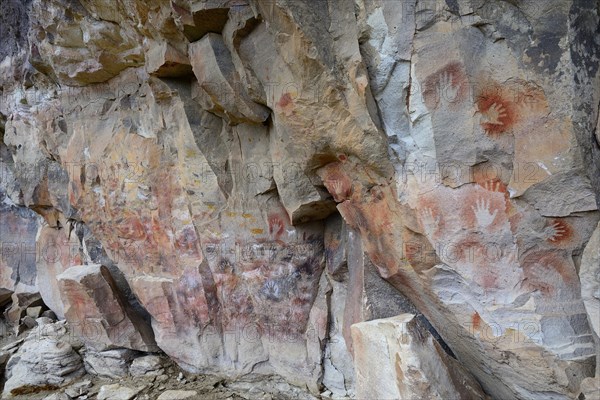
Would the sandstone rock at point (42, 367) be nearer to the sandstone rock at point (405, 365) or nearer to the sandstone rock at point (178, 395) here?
the sandstone rock at point (178, 395)

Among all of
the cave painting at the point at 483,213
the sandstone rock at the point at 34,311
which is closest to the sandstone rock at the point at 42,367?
the sandstone rock at the point at 34,311

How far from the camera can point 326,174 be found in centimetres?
279

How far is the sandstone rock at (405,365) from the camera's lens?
2.12 meters

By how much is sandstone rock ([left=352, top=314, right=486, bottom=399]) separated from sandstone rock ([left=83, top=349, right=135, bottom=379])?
2.90m

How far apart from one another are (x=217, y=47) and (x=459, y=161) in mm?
1869

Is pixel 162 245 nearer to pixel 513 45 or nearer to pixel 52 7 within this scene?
pixel 52 7

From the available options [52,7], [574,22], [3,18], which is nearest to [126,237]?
[52,7]

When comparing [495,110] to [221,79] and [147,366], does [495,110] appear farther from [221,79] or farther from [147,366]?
[147,366]

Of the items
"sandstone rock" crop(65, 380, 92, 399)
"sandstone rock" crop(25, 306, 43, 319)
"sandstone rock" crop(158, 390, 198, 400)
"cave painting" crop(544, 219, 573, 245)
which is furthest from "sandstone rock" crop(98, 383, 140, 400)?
"cave painting" crop(544, 219, 573, 245)

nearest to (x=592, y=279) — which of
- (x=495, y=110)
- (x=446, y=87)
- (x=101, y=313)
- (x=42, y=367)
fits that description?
(x=495, y=110)

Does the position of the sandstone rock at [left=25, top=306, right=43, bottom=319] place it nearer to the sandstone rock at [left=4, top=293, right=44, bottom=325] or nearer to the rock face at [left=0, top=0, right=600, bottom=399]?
the sandstone rock at [left=4, top=293, right=44, bottom=325]

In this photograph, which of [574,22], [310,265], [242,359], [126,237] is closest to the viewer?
[574,22]

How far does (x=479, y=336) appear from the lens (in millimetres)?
2303

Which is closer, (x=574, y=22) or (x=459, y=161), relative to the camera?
(x=574, y=22)
